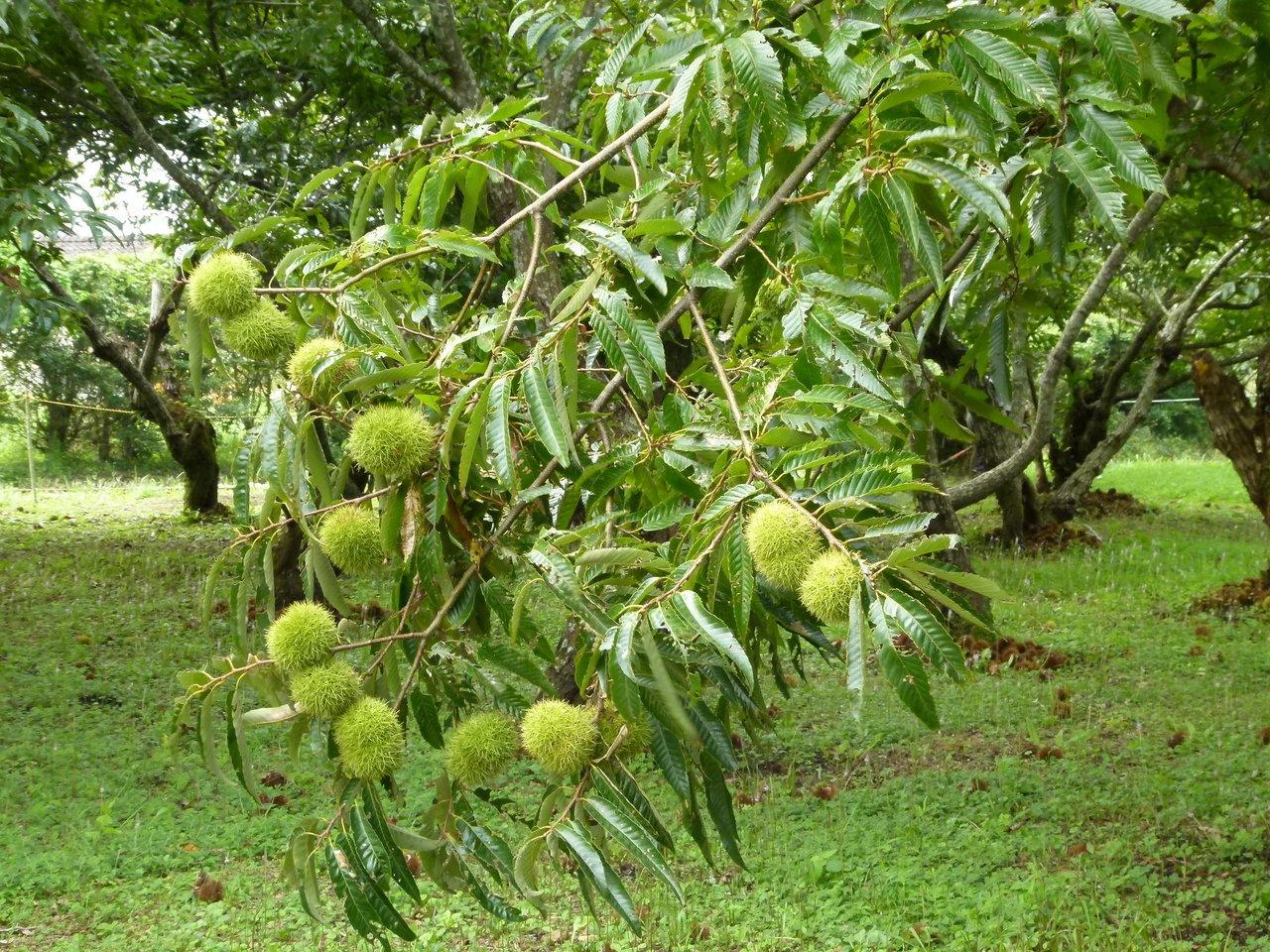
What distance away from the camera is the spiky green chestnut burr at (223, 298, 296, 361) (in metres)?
1.36

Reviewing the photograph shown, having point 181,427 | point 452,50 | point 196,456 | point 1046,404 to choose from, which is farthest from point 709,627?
point 196,456

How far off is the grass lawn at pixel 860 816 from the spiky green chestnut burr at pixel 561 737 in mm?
759

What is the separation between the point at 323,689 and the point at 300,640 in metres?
0.07

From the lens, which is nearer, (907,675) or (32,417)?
(907,675)

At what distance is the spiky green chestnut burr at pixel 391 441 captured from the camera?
130 centimetres

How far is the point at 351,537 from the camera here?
1395 mm

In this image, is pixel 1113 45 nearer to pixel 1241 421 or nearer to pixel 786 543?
pixel 786 543

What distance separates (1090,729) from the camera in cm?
389

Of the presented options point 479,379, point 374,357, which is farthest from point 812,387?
point 374,357

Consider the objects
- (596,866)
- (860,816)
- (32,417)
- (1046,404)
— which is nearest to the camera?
(596,866)

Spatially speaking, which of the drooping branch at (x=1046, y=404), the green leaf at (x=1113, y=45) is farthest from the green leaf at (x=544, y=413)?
the drooping branch at (x=1046, y=404)

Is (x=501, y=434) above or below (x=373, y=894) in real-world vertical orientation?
above

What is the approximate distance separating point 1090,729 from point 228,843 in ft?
9.64

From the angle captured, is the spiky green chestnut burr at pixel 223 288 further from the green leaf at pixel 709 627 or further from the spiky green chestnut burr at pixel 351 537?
the green leaf at pixel 709 627
